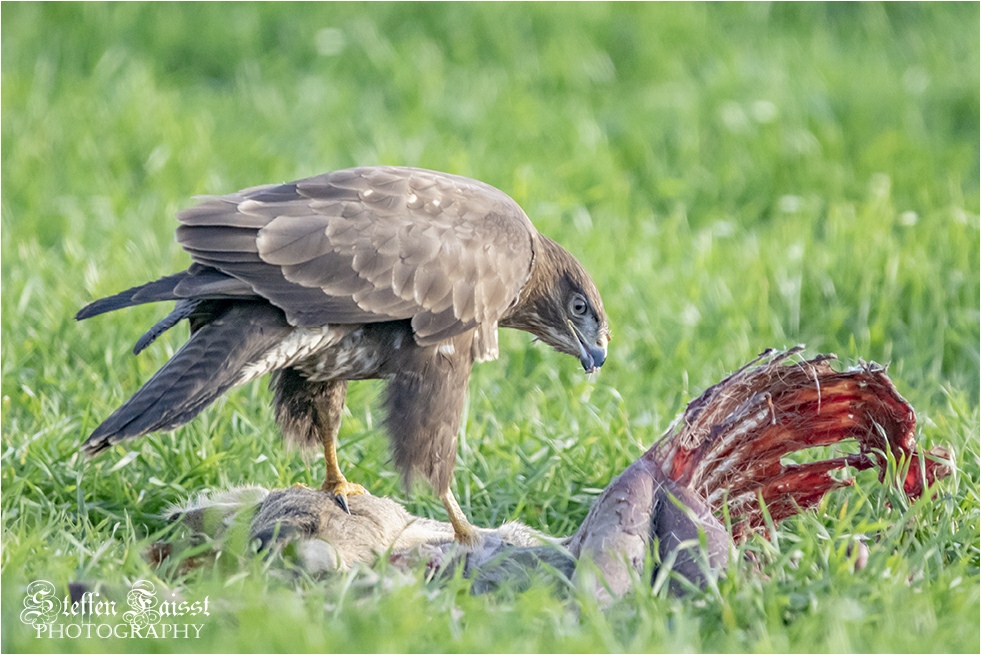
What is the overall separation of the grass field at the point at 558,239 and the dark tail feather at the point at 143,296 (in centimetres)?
68

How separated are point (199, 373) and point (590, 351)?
1.51 metres

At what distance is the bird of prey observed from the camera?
4.06 metres

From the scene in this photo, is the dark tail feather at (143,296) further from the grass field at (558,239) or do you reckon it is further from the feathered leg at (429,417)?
the feathered leg at (429,417)

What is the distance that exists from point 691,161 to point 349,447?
416 cm

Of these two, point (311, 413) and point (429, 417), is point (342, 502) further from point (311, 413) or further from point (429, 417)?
point (311, 413)

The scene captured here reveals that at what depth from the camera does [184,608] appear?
3404 mm

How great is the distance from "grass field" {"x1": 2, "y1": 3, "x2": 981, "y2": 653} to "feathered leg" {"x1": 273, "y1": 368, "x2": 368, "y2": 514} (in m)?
0.19

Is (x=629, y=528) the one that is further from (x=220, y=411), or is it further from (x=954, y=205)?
(x=954, y=205)

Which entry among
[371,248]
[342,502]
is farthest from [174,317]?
[342,502]

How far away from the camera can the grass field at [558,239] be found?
11.5ft

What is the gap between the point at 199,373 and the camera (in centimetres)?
399

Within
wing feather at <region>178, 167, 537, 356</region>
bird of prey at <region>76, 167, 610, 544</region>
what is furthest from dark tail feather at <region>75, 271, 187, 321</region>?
wing feather at <region>178, 167, 537, 356</region>

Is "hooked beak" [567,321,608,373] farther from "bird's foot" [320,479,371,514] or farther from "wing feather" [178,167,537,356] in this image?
"bird's foot" [320,479,371,514]

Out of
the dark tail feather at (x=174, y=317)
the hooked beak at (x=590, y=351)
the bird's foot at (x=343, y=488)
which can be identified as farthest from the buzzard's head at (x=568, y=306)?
the dark tail feather at (x=174, y=317)
